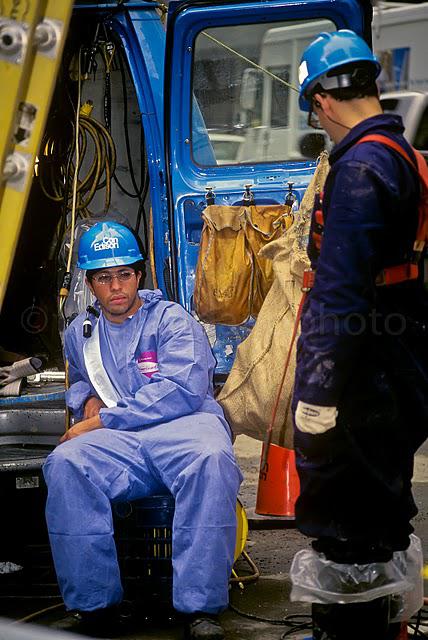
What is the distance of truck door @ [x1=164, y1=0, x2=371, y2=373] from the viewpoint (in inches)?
230

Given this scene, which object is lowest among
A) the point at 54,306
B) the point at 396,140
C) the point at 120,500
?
the point at 120,500

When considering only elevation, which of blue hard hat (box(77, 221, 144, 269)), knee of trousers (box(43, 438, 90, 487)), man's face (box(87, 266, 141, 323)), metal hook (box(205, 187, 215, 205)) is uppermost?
metal hook (box(205, 187, 215, 205))

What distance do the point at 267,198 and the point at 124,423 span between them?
154cm

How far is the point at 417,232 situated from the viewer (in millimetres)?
3869

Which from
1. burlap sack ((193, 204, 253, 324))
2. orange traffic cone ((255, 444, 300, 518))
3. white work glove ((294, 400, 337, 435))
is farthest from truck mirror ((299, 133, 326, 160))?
white work glove ((294, 400, 337, 435))

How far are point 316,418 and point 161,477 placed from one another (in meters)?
1.16

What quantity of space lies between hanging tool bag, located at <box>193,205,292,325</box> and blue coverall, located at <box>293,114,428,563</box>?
184 centimetres

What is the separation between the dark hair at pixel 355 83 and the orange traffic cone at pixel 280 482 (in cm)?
188

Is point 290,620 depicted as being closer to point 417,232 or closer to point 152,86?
point 417,232

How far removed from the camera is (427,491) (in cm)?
690

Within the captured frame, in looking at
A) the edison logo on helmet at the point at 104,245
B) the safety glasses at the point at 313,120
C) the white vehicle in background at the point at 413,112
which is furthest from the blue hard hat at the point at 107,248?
the white vehicle in background at the point at 413,112

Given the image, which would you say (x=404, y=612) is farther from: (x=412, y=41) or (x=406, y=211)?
(x=412, y=41)

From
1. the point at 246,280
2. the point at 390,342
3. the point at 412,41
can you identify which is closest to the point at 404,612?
the point at 390,342

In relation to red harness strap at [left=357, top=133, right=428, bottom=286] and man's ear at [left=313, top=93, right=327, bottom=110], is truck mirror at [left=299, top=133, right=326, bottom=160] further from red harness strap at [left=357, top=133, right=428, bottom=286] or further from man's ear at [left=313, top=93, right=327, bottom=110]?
red harness strap at [left=357, top=133, right=428, bottom=286]
